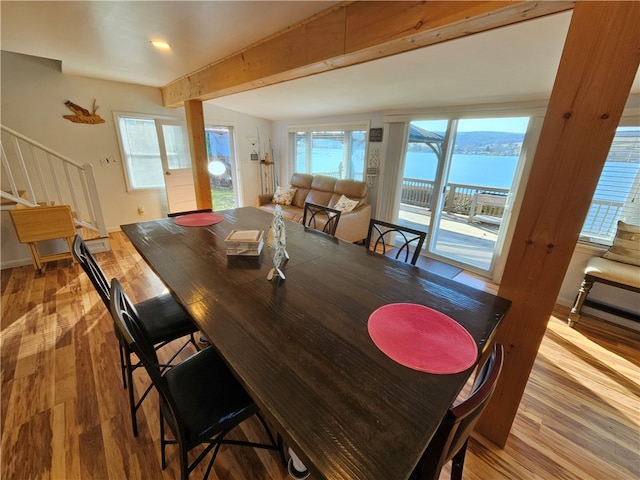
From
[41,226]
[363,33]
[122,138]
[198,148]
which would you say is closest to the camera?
[363,33]

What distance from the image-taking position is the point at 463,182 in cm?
345

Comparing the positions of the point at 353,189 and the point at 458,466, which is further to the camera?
the point at 353,189

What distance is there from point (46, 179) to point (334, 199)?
4367 millimetres

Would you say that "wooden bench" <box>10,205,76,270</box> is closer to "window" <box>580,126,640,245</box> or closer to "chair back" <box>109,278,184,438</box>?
"chair back" <box>109,278,184,438</box>

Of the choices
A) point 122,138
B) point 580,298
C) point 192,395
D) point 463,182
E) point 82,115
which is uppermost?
point 82,115

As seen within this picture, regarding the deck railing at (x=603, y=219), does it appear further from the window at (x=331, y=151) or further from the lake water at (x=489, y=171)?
the window at (x=331, y=151)

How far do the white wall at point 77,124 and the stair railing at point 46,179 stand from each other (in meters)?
0.26

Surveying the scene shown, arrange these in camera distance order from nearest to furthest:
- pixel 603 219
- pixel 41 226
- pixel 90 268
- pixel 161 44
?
pixel 90 268 → pixel 161 44 → pixel 603 219 → pixel 41 226

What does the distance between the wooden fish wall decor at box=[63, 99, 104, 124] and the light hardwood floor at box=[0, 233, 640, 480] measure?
2946mm

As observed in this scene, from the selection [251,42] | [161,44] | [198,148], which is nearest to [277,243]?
[251,42]

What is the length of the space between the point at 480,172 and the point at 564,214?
257cm

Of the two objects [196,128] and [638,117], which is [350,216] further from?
[638,117]

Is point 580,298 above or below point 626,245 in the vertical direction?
below

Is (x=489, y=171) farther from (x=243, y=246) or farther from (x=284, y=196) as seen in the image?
(x=284, y=196)
